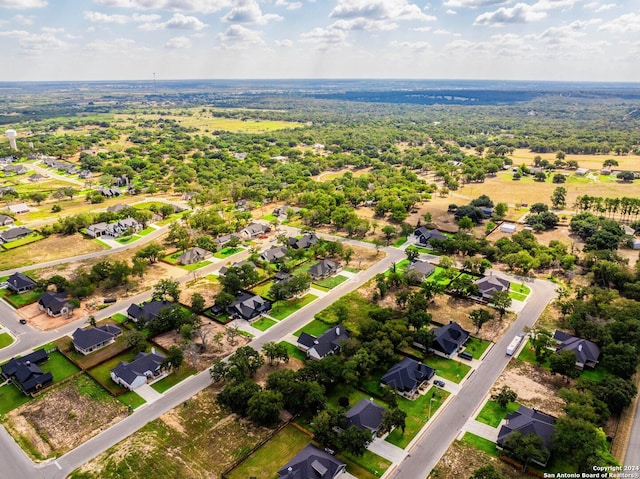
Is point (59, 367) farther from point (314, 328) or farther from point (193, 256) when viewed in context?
point (193, 256)

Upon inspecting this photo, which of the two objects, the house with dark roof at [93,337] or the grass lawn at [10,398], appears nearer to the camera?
the grass lawn at [10,398]

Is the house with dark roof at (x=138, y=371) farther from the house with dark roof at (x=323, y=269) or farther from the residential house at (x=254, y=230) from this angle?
the residential house at (x=254, y=230)

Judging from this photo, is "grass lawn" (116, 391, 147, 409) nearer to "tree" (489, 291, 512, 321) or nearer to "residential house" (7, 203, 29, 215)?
"tree" (489, 291, 512, 321)

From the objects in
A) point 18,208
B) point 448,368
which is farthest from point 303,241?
point 18,208

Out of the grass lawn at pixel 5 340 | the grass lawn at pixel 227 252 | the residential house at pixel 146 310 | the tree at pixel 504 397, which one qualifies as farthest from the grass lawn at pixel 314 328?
the grass lawn at pixel 5 340

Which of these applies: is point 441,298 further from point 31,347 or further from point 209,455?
point 31,347

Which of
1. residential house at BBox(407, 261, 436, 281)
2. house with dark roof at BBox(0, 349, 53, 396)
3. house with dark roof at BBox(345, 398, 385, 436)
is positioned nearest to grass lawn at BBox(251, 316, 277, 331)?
house with dark roof at BBox(345, 398, 385, 436)

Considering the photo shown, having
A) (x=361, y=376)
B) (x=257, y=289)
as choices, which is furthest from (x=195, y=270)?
(x=361, y=376)
